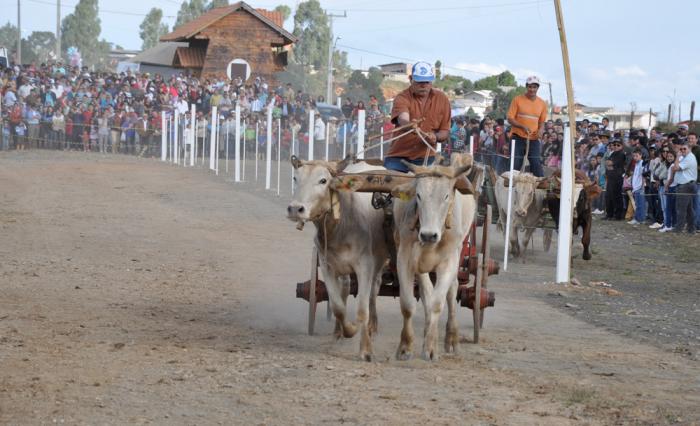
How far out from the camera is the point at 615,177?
76.7 ft

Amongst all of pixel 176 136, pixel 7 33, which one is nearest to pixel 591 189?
pixel 176 136

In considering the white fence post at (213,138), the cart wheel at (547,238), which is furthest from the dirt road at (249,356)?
the white fence post at (213,138)

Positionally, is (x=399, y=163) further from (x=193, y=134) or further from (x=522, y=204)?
(x=193, y=134)

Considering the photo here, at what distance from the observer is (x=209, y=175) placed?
3042 cm

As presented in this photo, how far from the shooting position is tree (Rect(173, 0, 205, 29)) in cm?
11431

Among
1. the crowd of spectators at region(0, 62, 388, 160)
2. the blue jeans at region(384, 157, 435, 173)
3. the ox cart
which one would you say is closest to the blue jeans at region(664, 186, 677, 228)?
the ox cart

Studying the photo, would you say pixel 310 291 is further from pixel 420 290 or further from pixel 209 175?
pixel 209 175

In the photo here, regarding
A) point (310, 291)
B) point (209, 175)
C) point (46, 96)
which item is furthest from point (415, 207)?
point (46, 96)

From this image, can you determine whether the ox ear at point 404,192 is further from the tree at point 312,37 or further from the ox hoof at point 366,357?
the tree at point 312,37

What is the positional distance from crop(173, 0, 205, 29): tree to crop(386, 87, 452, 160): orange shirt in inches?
4059

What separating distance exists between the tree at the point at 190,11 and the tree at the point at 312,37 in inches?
891

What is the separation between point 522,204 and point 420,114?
6.41m

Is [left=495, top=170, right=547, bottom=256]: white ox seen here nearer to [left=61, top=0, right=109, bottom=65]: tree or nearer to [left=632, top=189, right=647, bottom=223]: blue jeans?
[left=632, top=189, right=647, bottom=223]: blue jeans

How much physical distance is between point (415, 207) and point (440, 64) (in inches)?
2110
